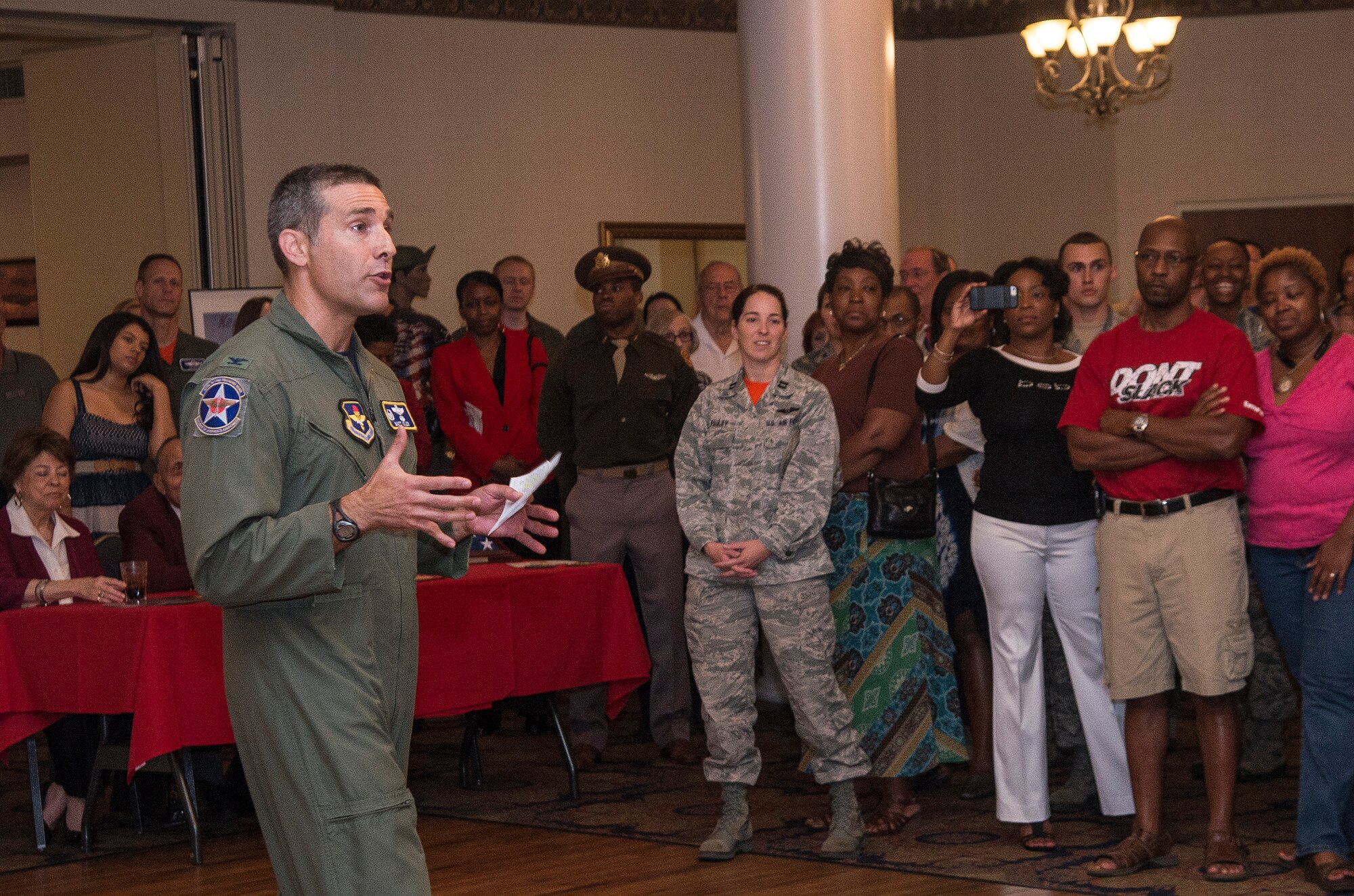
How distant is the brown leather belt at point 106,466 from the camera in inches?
239

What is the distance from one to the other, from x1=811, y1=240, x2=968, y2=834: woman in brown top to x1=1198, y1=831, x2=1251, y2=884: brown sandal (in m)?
0.86

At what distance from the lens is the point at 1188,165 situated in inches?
412

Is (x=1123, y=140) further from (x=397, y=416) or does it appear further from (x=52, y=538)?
(x=397, y=416)

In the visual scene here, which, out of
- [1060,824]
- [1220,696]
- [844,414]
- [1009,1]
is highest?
[1009,1]

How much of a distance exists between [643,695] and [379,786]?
444cm

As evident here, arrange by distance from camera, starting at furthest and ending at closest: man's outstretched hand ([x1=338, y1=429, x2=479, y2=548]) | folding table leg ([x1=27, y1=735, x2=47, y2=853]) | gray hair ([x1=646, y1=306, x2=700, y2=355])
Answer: gray hair ([x1=646, y1=306, x2=700, y2=355]) < folding table leg ([x1=27, y1=735, x2=47, y2=853]) < man's outstretched hand ([x1=338, y1=429, x2=479, y2=548])

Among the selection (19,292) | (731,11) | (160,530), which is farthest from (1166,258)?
(19,292)

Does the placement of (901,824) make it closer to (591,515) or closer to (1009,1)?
(591,515)

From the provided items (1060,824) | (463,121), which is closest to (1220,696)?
(1060,824)

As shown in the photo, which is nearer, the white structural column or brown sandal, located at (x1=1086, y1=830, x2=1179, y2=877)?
brown sandal, located at (x1=1086, y1=830, x2=1179, y2=877)

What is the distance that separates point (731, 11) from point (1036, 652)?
709cm

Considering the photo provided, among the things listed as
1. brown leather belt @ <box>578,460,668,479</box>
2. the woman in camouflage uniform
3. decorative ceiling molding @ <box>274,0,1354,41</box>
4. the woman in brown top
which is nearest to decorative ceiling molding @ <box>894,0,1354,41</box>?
decorative ceiling molding @ <box>274,0,1354,41</box>

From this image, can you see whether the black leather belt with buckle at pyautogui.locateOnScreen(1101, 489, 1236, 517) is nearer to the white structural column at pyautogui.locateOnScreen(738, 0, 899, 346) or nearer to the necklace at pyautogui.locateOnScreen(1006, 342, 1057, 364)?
the necklace at pyautogui.locateOnScreen(1006, 342, 1057, 364)

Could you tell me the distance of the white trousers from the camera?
4.52 m
